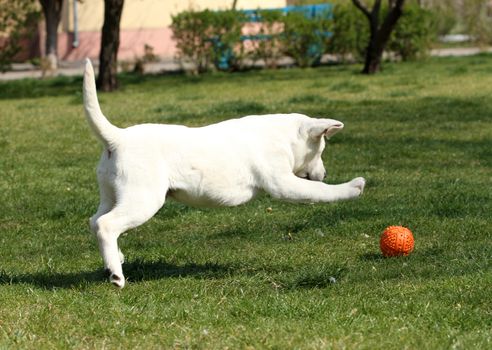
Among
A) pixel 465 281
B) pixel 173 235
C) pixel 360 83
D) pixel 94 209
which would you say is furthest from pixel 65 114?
pixel 465 281

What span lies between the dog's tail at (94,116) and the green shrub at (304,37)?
2240 centimetres

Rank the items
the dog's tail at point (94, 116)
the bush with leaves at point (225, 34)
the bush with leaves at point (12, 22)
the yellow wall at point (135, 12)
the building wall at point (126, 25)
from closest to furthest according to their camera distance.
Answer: the dog's tail at point (94, 116)
the bush with leaves at point (12, 22)
the bush with leaves at point (225, 34)
the yellow wall at point (135, 12)
the building wall at point (126, 25)

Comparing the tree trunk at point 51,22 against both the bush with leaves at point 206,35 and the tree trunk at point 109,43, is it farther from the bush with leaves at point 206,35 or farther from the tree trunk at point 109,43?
the tree trunk at point 109,43

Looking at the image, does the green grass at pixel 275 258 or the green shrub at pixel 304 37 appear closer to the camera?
the green grass at pixel 275 258

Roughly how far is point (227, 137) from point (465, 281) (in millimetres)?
1806

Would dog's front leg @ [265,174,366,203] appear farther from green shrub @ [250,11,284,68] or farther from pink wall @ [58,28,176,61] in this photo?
pink wall @ [58,28,176,61]

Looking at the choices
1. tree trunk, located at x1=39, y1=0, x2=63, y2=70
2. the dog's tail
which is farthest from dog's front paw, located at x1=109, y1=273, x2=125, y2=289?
tree trunk, located at x1=39, y1=0, x2=63, y2=70

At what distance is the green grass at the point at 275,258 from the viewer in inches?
205

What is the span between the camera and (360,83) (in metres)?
21.3

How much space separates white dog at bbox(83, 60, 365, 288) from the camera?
243 inches

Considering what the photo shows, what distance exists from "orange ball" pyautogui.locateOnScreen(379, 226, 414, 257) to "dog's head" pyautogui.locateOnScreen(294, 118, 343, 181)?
2.12 feet

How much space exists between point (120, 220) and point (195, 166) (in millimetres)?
612

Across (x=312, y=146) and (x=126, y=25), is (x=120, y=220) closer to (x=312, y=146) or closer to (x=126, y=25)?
(x=312, y=146)

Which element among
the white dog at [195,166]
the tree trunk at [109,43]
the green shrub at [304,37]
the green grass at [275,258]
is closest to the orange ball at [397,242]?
the green grass at [275,258]
